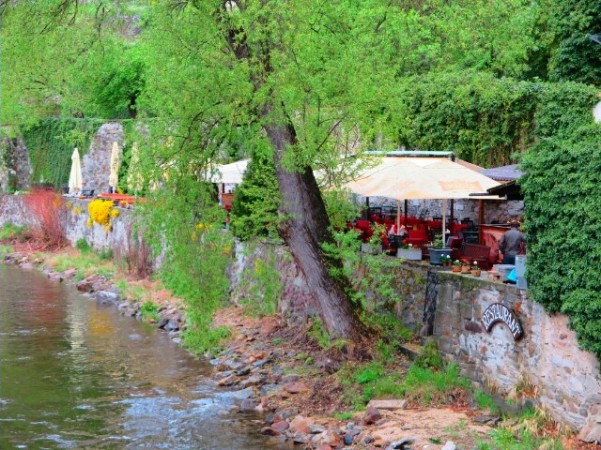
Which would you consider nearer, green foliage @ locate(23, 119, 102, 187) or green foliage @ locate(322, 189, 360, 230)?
green foliage @ locate(322, 189, 360, 230)

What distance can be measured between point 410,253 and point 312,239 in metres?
1.74

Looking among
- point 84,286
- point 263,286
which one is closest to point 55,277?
point 84,286

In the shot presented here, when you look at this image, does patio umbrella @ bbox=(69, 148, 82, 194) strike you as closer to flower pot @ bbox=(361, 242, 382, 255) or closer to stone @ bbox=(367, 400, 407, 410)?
flower pot @ bbox=(361, 242, 382, 255)

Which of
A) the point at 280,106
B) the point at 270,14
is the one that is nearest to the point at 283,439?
the point at 280,106

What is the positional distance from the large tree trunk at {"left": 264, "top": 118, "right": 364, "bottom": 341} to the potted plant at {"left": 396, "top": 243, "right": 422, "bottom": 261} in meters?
1.28

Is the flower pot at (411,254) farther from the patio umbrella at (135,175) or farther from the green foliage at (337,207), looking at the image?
the patio umbrella at (135,175)

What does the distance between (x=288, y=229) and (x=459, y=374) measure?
3.18m

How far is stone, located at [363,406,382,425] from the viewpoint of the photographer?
1216cm

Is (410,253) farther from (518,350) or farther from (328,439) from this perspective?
(328,439)

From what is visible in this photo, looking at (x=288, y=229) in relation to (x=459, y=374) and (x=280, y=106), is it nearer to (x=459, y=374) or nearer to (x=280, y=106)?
(x=280, y=106)

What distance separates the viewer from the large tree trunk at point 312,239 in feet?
46.1

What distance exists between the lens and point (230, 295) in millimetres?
20062

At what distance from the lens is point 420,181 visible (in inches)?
612

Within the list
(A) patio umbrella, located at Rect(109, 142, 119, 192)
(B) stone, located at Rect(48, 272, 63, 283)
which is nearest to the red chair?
(B) stone, located at Rect(48, 272, 63, 283)
